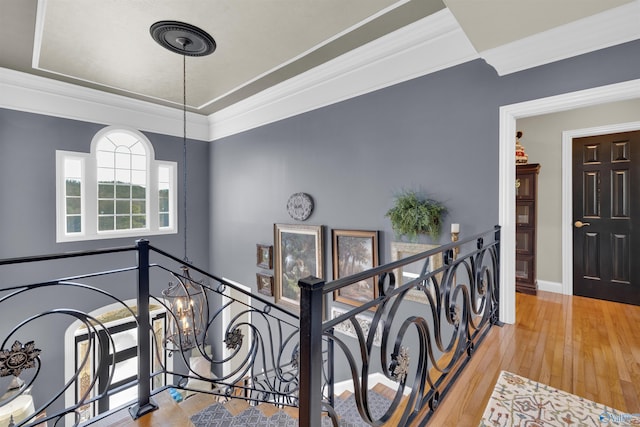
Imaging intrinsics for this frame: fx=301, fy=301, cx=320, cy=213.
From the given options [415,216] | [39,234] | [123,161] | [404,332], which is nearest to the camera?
[404,332]

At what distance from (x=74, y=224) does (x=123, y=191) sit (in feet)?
2.62

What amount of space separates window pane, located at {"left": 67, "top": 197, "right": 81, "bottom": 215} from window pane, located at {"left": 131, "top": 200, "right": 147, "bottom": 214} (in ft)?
2.32

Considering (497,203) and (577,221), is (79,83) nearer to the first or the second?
(497,203)

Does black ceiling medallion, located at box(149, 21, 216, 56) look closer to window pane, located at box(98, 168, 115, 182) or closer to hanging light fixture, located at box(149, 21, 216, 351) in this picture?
hanging light fixture, located at box(149, 21, 216, 351)

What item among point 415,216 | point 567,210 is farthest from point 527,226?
point 415,216

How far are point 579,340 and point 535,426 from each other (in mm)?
1348

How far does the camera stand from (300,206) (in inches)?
159

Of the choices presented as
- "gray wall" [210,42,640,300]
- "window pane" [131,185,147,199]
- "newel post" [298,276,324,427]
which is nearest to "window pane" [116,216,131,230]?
"window pane" [131,185,147,199]

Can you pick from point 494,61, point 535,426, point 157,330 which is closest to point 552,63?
point 494,61

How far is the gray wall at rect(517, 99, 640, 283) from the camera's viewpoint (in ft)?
11.7

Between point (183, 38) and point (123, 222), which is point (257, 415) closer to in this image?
point (183, 38)

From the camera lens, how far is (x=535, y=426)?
4.59ft

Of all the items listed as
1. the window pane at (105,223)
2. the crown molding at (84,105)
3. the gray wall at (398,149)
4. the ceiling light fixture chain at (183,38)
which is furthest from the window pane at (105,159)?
the ceiling light fixture chain at (183,38)

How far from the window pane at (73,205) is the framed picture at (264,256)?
261cm
